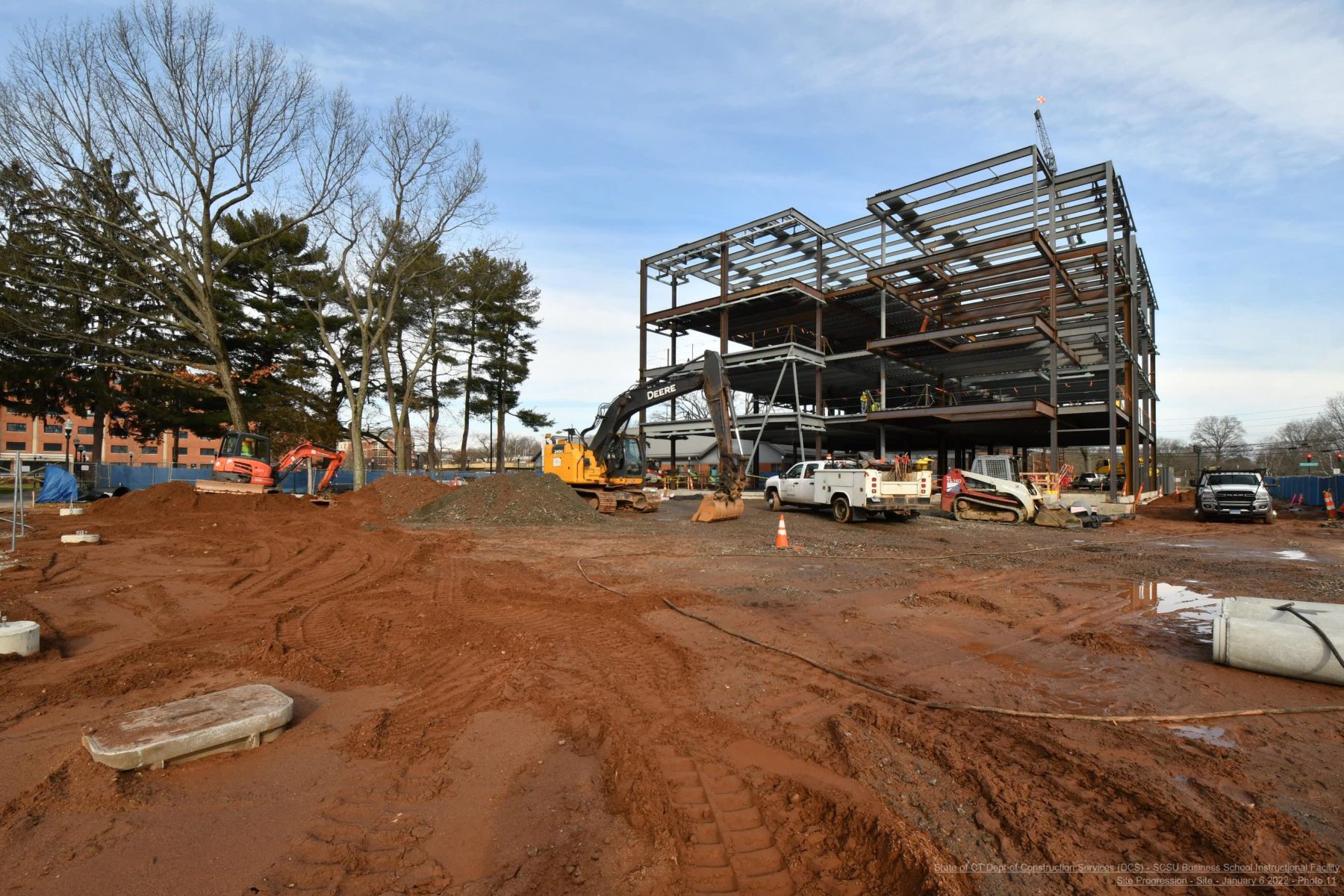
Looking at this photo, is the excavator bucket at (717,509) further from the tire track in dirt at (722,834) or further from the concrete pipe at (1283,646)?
the tire track in dirt at (722,834)

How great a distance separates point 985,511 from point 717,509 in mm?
→ 9267

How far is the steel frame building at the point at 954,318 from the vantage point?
29.3 meters

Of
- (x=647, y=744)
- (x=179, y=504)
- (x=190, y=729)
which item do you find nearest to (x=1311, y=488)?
(x=647, y=744)

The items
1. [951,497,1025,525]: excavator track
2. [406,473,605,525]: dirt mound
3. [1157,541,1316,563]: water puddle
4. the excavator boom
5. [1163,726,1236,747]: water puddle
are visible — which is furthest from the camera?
[951,497,1025,525]: excavator track

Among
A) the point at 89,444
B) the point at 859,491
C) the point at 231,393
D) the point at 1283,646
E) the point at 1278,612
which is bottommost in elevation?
the point at 1283,646

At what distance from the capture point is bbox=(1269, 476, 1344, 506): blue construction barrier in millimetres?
29922

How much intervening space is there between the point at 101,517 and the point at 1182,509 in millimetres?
40173

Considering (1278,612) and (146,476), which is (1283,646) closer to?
(1278,612)

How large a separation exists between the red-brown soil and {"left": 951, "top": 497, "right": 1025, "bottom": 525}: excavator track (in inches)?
418

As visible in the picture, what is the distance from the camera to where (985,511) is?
69.1 feet

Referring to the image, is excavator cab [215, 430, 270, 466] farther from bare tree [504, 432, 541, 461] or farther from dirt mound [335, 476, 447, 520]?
bare tree [504, 432, 541, 461]

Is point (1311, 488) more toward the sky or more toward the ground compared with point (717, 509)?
more toward the sky

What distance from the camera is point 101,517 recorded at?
17828 millimetres

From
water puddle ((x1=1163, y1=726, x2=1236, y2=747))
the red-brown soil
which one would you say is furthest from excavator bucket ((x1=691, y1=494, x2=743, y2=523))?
water puddle ((x1=1163, y1=726, x2=1236, y2=747))
